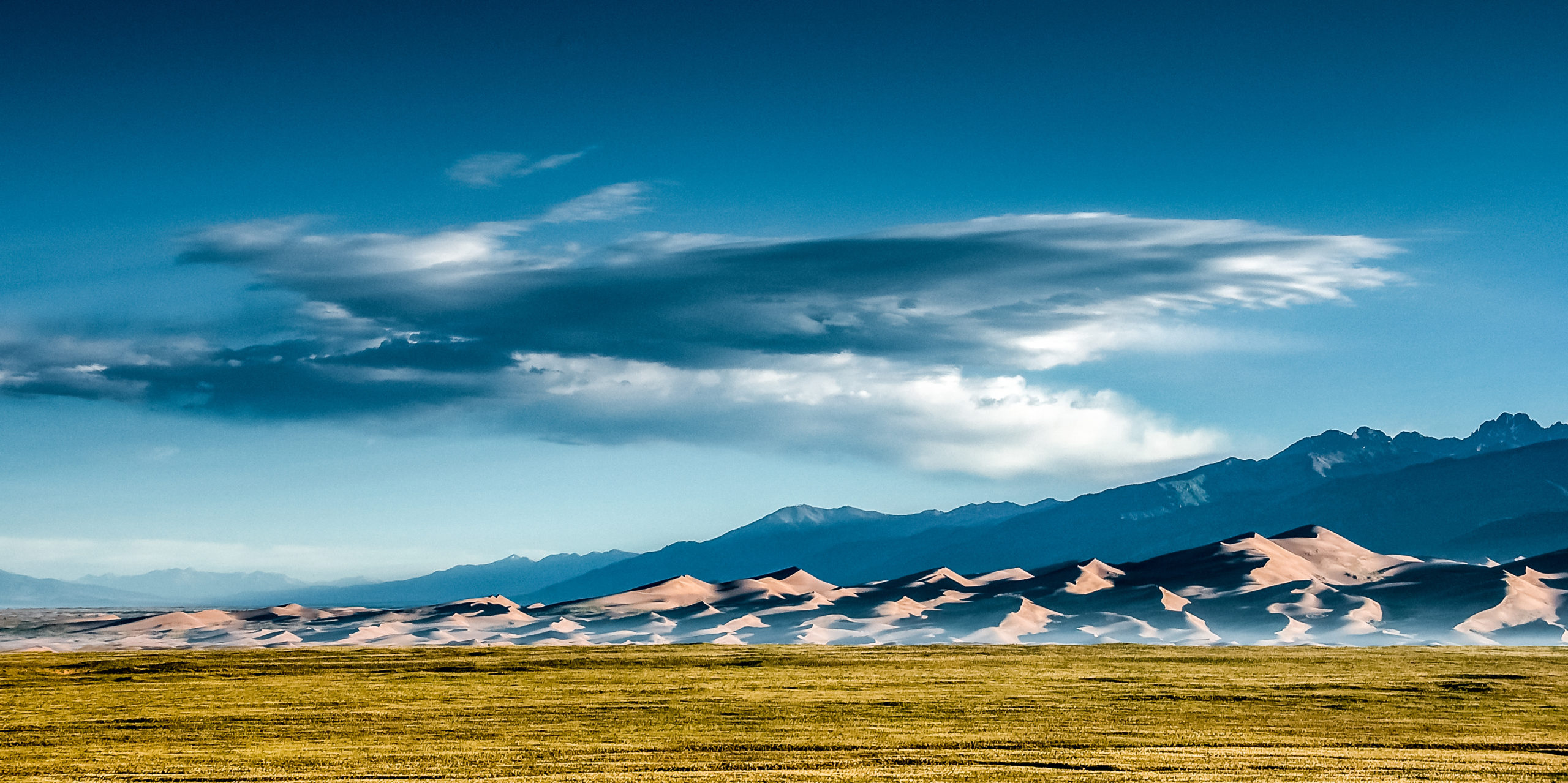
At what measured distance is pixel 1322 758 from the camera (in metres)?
35.9

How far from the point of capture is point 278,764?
36.6 metres

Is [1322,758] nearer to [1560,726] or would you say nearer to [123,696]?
[1560,726]

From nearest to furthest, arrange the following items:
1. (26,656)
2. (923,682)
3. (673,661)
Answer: (923,682) < (673,661) < (26,656)

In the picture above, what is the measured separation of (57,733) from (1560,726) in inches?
2046

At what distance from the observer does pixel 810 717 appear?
45.9m

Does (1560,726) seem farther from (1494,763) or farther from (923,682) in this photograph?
(923,682)

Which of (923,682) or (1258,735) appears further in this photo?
(923,682)

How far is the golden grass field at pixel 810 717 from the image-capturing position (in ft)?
115

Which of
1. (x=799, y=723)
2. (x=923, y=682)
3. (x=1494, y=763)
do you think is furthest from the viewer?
(x=923, y=682)

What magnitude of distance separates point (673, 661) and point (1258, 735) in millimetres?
36411

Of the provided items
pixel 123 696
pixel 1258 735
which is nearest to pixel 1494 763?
pixel 1258 735

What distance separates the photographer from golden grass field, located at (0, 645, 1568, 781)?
115ft

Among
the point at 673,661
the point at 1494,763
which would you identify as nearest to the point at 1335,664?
the point at 1494,763

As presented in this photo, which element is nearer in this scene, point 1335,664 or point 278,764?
point 278,764
